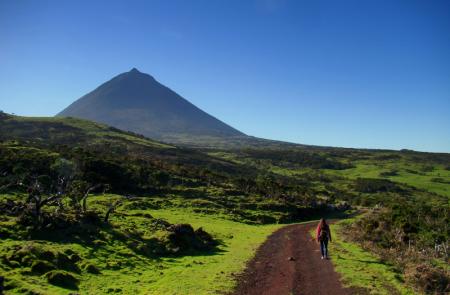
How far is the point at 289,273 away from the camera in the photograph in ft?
64.8

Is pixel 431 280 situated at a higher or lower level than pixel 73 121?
lower

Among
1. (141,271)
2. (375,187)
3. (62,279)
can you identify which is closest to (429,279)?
(141,271)

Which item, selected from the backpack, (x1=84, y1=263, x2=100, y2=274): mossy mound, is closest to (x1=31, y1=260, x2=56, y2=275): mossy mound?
(x1=84, y1=263, x2=100, y2=274): mossy mound

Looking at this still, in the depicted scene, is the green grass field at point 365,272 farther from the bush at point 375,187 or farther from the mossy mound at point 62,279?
the bush at point 375,187

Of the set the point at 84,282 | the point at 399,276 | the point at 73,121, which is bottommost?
the point at 84,282

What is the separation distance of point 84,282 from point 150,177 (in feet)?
128

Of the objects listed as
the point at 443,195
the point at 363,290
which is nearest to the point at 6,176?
the point at 363,290

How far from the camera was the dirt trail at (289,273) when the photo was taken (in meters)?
16.9

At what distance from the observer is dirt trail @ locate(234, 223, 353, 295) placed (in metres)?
16.9

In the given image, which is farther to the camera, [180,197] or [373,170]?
[373,170]

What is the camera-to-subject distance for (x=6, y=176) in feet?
139

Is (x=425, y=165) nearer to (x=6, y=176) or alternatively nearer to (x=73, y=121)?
(x=73, y=121)

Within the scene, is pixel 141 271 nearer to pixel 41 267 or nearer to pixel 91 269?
pixel 91 269

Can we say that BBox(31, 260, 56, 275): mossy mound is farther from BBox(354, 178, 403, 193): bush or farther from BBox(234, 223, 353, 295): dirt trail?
BBox(354, 178, 403, 193): bush
